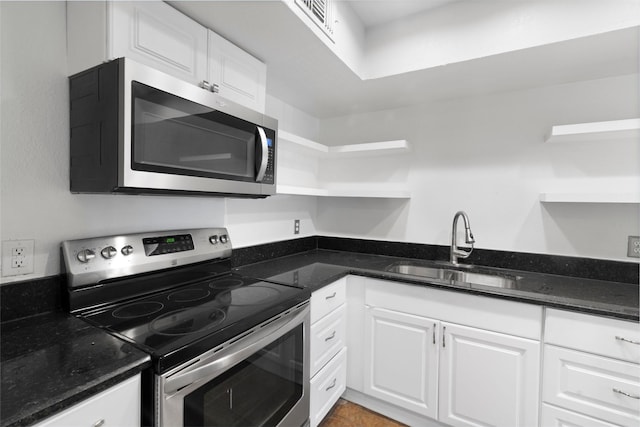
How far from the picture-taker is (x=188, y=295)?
128 centimetres

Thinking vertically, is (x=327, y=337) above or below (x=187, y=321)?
below

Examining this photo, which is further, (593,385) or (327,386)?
→ (327,386)

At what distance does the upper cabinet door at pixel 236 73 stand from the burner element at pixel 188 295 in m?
0.87

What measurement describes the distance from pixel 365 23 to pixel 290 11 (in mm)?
786

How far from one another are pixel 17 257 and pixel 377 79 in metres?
1.80

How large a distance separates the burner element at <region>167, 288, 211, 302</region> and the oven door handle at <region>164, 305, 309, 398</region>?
0.33 m

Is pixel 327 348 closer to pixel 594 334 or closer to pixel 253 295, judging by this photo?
pixel 253 295

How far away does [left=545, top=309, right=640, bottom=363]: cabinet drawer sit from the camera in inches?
46.5

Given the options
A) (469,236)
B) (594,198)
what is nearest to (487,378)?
(469,236)

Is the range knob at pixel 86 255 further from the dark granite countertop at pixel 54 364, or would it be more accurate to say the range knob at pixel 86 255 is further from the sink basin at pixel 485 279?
the sink basin at pixel 485 279

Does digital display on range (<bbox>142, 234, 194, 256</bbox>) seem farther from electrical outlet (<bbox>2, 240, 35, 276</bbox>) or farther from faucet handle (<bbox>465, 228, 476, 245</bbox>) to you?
faucet handle (<bbox>465, 228, 476, 245</bbox>)

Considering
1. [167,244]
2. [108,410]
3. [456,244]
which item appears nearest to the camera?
[108,410]

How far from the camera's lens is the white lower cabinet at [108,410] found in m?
0.64

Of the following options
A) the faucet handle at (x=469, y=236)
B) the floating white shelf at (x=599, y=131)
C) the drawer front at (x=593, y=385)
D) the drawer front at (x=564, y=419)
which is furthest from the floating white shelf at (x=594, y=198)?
the drawer front at (x=564, y=419)
